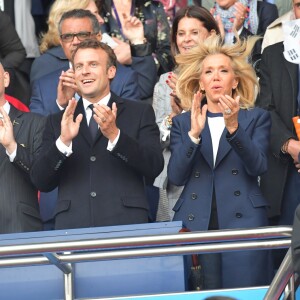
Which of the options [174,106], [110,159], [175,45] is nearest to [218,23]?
[175,45]

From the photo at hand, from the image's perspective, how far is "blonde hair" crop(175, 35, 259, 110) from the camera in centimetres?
763

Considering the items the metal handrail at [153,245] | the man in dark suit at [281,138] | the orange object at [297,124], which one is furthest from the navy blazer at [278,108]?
the metal handrail at [153,245]

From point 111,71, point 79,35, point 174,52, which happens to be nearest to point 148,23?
point 174,52

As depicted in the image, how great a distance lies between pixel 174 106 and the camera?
8.02 m

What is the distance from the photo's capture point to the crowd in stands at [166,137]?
23.2ft

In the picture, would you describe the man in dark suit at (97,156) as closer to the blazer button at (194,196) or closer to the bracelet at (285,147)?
the blazer button at (194,196)

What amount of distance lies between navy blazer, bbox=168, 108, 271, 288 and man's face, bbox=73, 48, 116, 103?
2.07ft

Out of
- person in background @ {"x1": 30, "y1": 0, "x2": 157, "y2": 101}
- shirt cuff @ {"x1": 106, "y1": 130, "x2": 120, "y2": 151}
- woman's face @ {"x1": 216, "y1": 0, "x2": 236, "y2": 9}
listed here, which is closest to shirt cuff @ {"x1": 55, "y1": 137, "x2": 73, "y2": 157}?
shirt cuff @ {"x1": 106, "y1": 130, "x2": 120, "y2": 151}

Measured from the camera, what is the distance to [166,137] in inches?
315

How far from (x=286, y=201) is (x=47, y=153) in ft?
6.87

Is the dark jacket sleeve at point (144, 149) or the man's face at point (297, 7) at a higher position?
the man's face at point (297, 7)

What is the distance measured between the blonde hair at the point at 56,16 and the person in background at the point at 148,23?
12.9 inches

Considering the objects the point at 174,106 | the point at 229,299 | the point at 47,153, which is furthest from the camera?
the point at 174,106

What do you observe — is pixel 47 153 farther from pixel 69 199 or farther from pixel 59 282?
pixel 59 282
